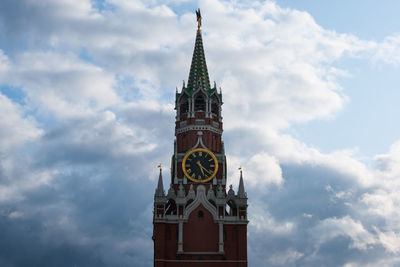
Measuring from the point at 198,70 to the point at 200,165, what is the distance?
1739 cm

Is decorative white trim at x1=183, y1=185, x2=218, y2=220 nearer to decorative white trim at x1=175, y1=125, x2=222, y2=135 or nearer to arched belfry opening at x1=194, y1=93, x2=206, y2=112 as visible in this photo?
decorative white trim at x1=175, y1=125, x2=222, y2=135

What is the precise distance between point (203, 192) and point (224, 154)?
7.77 meters

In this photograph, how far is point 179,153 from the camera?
86.7m

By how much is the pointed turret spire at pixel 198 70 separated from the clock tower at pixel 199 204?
174 centimetres

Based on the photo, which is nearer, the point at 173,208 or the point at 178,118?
the point at 173,208

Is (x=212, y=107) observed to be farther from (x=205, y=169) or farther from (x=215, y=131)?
(x=205, y=169)

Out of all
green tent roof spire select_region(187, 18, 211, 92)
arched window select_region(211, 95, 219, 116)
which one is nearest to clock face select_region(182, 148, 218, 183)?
arched window select_region(211, 95, 219, 116)

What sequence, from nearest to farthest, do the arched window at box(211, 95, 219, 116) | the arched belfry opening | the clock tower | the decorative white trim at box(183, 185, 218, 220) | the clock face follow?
1. the clock tower
2. the decorative white trim at box(183, 185, 218, 220)
3. the clock face
4. the arched belfry opening
5. the arched window at box(211, 95, 219, 116)

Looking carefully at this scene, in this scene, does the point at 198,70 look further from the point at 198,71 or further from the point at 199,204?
the point at 199,204

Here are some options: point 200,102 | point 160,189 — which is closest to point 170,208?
point 160,189

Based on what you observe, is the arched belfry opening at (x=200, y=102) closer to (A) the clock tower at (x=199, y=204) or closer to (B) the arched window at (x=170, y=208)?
(A) the clock tower at (x=199, y=204)

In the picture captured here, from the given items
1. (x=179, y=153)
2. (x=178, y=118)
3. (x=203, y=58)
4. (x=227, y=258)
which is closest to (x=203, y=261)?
(x=227, y=258)

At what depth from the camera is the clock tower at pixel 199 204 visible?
260ft

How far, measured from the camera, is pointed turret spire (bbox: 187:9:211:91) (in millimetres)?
91688
